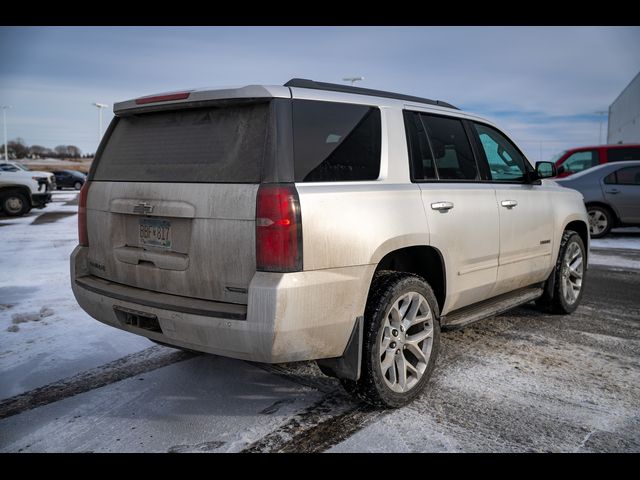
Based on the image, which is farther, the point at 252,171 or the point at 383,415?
the point at 383,415

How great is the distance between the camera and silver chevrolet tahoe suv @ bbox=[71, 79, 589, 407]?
2.57 m

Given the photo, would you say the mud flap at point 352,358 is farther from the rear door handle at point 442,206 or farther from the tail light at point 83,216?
the tail light at point 83,216

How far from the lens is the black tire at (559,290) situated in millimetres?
4926

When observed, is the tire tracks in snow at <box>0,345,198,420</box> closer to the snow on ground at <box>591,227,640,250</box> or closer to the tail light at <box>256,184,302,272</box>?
the tail light at <box>256,184,302,272</box>

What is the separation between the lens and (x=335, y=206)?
8.84 feet

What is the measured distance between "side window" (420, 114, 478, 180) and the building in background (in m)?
33.9

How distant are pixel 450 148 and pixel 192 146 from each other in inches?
75.6

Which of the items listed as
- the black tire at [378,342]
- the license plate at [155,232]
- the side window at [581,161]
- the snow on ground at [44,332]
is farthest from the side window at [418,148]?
the side window at [581,161]

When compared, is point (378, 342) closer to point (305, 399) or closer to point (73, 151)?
point (305, 399)

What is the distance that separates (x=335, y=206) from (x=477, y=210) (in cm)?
149
